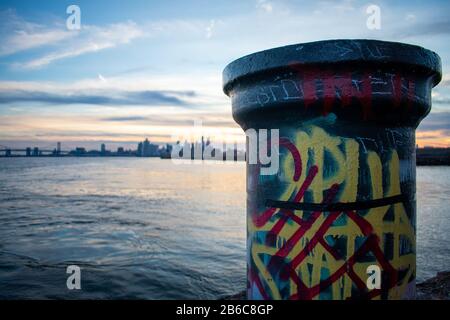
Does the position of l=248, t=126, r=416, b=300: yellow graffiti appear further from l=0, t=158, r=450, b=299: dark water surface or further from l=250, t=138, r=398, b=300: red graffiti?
l=0, t=158, r=450, b=299: dark water surface

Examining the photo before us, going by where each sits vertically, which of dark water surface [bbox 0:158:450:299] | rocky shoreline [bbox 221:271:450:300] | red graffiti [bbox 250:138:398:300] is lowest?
dark water surface [bbox 0:158:450:299]

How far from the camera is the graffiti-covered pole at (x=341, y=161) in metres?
0.96

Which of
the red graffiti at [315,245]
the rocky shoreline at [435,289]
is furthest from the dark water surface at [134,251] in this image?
the red graffiti at [315,245]

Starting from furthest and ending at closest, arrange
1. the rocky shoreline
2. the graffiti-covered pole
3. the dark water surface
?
1. the dark water surface
2. the rocky shoreline
3. the graffiti-covered pole

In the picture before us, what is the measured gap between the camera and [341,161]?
0.98 m

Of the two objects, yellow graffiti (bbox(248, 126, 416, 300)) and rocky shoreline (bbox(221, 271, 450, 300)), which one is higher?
yellow graffiti (bbox(248, 126, 416, 300))

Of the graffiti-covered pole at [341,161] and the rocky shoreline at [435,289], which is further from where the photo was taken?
the rocky shoreline at [435,289]

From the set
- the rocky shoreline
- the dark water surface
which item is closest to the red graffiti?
the rocky shoreline

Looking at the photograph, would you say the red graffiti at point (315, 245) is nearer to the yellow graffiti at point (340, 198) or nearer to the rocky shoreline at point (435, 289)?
the yellow graffiti at point (340, 198)

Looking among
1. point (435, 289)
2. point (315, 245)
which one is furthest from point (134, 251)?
point (315, 245)

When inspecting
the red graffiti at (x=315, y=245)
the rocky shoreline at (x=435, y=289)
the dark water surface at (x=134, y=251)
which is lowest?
the dark water surface at (x=134, y=251)

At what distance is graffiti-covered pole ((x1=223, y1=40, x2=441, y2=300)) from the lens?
0.96m

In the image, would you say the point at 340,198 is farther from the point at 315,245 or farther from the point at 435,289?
the point at 435,289
